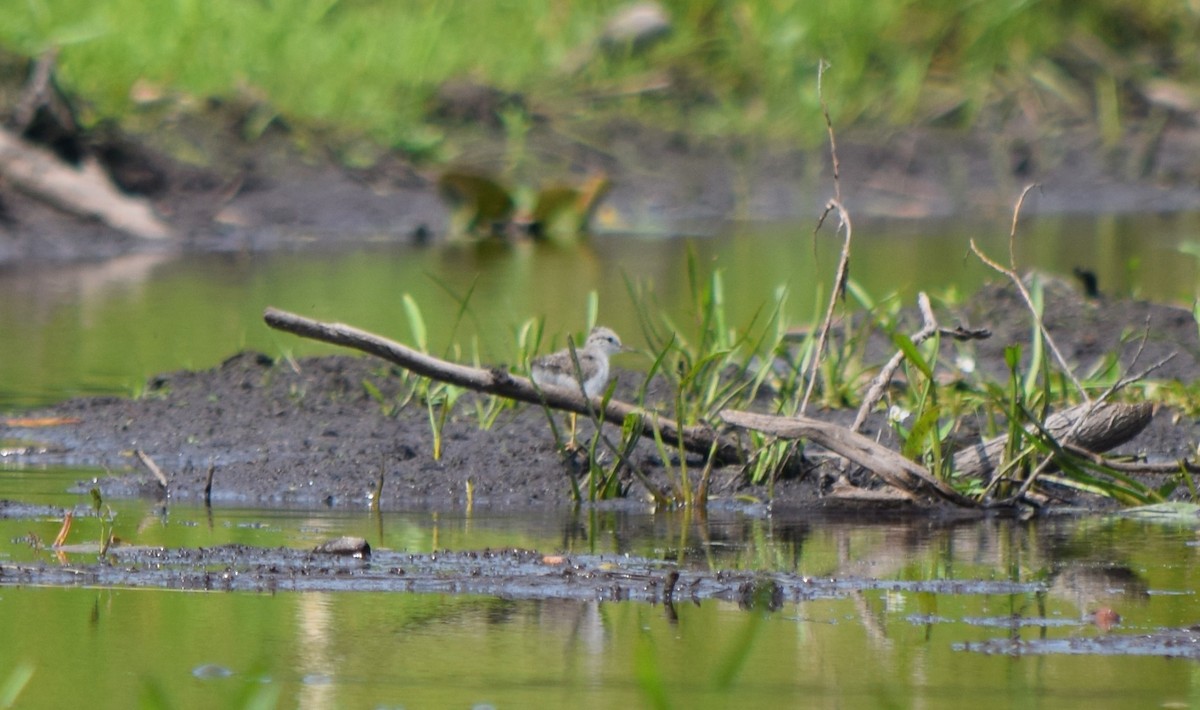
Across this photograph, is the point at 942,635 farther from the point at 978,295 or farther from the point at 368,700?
the point at 978,295

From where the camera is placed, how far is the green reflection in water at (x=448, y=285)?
8297 mm

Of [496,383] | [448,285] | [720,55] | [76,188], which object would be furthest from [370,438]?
[720,55]

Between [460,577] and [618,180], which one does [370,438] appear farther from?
[618,180]

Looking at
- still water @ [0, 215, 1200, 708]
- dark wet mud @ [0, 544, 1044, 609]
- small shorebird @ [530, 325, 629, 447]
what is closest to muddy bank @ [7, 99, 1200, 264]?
still water @ [0, 215, 1200, 708]

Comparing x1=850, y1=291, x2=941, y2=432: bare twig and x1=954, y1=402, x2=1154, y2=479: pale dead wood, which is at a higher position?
x1=850, y1=291, x2=941, y2=432: bare twig

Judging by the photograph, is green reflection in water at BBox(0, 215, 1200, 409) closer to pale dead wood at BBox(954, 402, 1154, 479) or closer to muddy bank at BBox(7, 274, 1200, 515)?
muddy bank at BBox(7, 274, 1200, 515)

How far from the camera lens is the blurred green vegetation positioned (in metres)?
16.5

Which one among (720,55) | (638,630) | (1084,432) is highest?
(720,55)

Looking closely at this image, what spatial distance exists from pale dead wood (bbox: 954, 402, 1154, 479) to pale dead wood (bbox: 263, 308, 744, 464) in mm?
567

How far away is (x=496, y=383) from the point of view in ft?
16.4

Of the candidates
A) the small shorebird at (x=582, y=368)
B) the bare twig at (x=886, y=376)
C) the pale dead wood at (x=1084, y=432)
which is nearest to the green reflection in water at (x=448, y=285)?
the small shorebird at (x=582, y=368)

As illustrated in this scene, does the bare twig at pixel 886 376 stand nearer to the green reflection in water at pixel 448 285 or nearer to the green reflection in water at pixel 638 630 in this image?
the green reflection in water at pixel 638 630

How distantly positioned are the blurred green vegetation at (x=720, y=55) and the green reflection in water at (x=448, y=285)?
3.00m

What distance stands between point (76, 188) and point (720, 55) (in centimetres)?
698
